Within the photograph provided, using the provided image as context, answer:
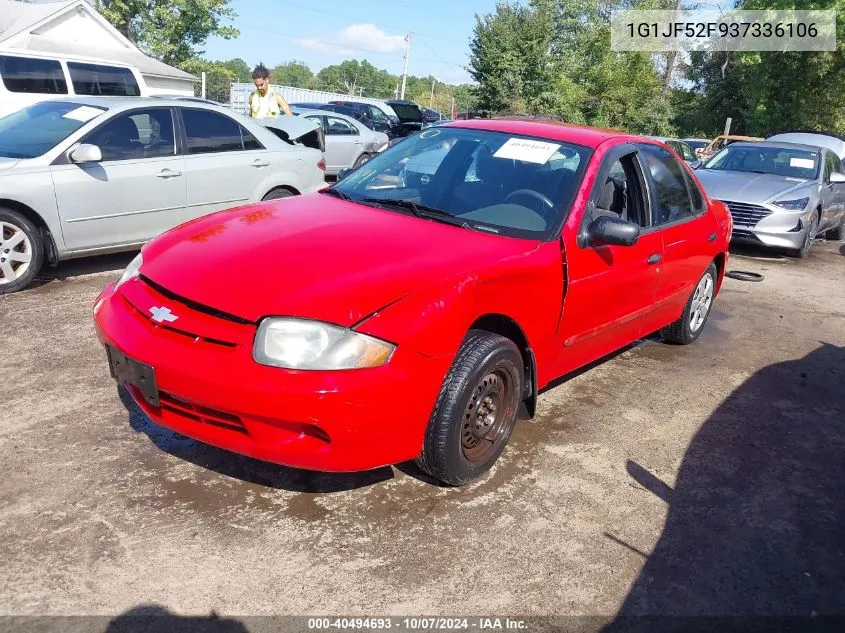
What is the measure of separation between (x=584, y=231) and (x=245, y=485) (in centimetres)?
206

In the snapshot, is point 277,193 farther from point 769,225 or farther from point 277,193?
point 769,225

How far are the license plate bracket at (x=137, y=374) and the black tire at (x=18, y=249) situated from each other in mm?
3140

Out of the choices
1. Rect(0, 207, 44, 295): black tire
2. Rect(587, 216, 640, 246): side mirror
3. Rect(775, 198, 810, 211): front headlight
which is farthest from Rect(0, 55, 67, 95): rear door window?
Rect(587, 216, 640, 246): side mirror

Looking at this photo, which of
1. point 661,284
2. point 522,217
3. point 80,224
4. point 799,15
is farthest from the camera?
point 799,15

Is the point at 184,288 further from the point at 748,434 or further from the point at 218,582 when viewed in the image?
the point at 748,434

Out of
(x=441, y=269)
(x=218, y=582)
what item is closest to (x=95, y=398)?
(x=218, y=582)

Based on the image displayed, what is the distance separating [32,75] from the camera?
43.1 ft

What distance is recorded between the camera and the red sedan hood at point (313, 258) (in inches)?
110

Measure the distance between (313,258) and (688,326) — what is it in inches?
138

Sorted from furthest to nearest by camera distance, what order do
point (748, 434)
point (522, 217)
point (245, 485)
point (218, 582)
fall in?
point (748, 434) < point (522, 217) < point (245, 485) < point (218, 582)

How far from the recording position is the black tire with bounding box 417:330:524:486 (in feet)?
9.75

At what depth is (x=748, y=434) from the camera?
13.7ft

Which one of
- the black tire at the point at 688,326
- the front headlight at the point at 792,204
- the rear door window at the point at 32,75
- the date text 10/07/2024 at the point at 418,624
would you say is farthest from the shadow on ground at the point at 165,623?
the rear door window at the point at 32,75

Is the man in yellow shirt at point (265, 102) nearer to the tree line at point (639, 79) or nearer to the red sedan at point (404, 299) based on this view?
the red sedan at point (404, 299)
